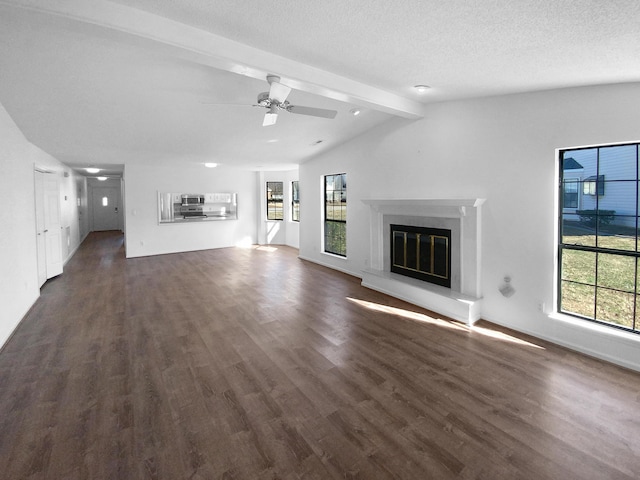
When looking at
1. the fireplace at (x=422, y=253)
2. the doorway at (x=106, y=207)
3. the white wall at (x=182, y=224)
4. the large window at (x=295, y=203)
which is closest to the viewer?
the fireplace at (x=422, y=253)

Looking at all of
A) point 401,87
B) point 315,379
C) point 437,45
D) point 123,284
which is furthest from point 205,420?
point 123,284

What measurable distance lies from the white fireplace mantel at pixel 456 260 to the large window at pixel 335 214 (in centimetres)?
153

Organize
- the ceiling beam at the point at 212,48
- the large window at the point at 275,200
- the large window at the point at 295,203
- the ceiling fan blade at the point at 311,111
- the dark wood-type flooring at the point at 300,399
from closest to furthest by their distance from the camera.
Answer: the dark wood-type flooring at the point at 300,399, the ceiling beam at the point at 212,48, the ceiling fan blade at the point at 311,111, the large window at the point at 295,203, the large window at the point at 275,200

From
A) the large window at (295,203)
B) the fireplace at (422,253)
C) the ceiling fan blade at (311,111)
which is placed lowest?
the fireplace at (422,253)

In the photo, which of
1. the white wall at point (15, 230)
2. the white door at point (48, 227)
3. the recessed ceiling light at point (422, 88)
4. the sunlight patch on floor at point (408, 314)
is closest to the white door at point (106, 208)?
the white door at point (48, 227)

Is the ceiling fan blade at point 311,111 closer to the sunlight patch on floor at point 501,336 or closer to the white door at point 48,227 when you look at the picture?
the sunlight patch on floor at point 501,336

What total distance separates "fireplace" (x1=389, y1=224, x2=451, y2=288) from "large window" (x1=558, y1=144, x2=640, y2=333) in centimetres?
A: 140

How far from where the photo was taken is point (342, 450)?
197 centimetres

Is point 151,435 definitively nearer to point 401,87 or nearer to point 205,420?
point 205,420

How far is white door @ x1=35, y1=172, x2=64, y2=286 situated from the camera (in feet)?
18.0

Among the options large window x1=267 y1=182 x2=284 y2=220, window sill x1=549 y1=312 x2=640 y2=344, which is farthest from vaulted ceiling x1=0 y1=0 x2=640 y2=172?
large window x1=267 y1=182 x2=284 y2=220

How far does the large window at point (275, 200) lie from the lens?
10398 millimetres

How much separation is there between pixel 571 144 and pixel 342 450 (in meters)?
3.59

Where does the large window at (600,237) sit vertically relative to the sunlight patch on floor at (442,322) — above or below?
above
